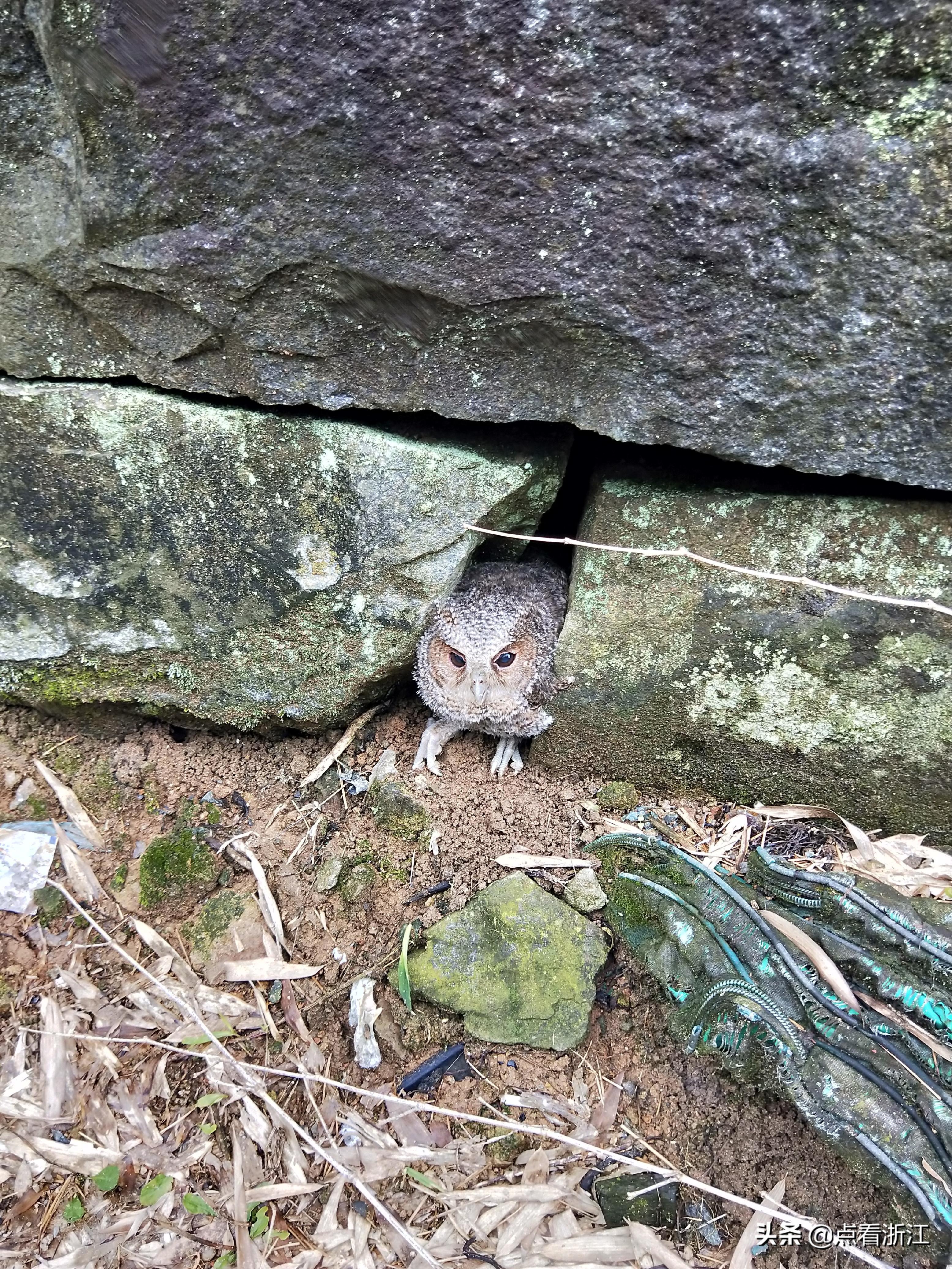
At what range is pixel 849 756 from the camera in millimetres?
2084

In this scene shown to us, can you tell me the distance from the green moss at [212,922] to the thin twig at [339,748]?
36 cm

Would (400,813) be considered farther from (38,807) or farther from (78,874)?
(38,807)

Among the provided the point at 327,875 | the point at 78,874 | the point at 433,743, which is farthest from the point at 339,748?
the point at 78,874

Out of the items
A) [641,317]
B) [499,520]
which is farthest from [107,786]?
[641,317]

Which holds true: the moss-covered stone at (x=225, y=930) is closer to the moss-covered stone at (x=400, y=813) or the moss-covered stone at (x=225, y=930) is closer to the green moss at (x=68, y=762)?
the moss-covered stone at (x=400, y=813)

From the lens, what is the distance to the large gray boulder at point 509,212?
1384 mm

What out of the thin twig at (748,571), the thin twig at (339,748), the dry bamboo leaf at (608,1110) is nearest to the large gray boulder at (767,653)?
the thin twig at (748,571)

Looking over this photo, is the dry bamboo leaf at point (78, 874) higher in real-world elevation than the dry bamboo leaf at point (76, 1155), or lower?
higher

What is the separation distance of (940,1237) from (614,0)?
2.20m

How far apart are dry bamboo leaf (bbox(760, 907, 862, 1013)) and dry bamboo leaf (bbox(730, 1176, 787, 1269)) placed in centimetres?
39

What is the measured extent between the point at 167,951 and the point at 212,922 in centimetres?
12

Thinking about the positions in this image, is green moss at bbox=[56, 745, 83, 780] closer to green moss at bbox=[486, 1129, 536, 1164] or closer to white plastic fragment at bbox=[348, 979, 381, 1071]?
white plastic fragment at bbox=[348, 979, 381, 1071]

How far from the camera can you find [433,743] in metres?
2.38

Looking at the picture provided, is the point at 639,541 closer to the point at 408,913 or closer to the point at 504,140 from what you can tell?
the point at 504,140
